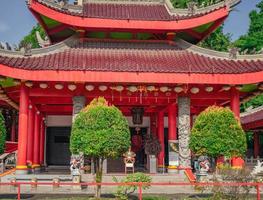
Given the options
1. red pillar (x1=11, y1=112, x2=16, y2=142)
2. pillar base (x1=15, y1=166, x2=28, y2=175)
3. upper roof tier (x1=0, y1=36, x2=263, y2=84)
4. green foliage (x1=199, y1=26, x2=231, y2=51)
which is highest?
green foliage (x1=199, y1=26, x2=231, y2=51)

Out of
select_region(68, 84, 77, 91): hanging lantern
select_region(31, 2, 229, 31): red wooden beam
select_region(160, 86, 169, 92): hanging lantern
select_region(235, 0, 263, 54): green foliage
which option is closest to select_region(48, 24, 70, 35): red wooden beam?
select_region(31, 2, 229, 31): red wooden beam

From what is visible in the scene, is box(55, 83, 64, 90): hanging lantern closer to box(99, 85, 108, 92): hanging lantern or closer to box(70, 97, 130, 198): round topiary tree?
box(99, 85, 108, 92): hanging lantern

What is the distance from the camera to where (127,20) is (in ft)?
68.6

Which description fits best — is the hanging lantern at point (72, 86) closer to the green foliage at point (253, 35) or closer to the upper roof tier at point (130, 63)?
the upper roof tier at point (130, 63)

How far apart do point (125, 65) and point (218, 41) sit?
87.5 ft

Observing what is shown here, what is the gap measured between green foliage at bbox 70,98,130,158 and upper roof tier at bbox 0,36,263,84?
4923 mm

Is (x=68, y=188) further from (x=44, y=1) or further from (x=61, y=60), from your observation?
(x=44, y=1)

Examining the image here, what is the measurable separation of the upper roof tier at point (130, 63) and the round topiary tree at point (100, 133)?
193 inches

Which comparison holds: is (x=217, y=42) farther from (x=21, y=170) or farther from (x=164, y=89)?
(x=21, y=170)

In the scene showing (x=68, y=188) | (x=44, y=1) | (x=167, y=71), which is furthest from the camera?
(x=44, y=1)

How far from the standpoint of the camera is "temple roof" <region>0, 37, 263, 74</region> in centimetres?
1900

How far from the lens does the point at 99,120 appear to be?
45.0 feet

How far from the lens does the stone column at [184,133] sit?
63.3ft

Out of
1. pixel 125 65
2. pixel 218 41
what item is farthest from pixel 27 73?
pixel 218 41
